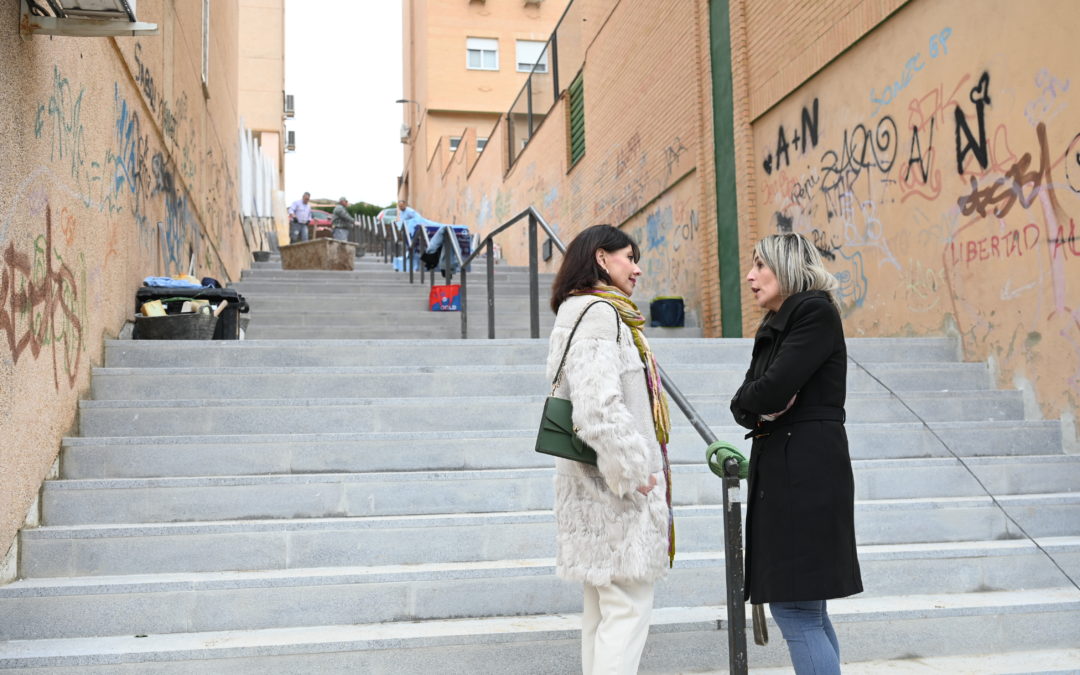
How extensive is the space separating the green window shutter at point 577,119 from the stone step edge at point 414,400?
9.76 meters

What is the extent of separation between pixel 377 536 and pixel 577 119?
12086mm

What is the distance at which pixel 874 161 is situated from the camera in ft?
23.9

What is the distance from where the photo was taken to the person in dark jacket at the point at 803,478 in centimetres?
275

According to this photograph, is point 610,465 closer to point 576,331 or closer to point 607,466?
point 607,466

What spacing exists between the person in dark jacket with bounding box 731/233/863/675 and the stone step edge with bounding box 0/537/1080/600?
1.27m

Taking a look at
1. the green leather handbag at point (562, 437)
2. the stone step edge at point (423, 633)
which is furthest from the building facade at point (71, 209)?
the green leather handbag at point (562, 437)

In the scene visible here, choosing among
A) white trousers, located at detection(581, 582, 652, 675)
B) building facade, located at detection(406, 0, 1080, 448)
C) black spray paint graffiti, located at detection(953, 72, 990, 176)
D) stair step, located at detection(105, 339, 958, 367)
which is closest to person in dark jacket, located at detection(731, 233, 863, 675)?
white trousers, located at detection(581, 582, 652, 675)

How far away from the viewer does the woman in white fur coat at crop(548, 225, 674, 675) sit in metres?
2.79

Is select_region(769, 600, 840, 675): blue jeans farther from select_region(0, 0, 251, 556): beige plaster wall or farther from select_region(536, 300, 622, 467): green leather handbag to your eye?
select_region(0, 0, 251, 556): beige plaster wall

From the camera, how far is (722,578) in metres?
4.11

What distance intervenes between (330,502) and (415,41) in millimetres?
31290

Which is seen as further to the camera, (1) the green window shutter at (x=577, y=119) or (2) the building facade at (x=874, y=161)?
(1) the green window shutter at (x=577, y=119)

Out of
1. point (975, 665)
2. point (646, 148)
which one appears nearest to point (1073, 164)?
point (975, 665)

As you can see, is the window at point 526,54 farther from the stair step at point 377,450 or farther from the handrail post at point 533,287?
the stair step at point 377,450
